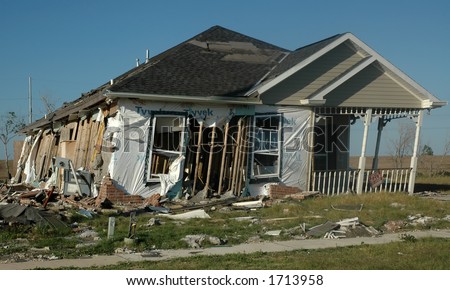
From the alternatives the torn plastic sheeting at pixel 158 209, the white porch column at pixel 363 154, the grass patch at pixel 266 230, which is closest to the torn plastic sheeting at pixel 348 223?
the grass patch at pixel 266 230

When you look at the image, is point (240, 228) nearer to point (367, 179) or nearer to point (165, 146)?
point (165, 146)

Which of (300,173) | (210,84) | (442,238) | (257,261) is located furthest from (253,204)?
(257,261)

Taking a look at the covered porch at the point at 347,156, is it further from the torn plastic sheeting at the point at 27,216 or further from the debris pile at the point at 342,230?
the torn plastic sheeting at the point at 27,216

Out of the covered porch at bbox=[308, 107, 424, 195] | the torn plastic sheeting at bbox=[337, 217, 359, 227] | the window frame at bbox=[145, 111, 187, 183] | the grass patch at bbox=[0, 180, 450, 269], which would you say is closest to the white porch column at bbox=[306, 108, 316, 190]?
the covered porch at bbox=[308, 107, 424, 195]

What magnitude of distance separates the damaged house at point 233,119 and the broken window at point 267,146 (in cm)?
3

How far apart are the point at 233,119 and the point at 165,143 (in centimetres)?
228

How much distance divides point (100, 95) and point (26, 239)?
668 centimetres

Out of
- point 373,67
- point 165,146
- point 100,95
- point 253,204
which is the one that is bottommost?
point 253,204

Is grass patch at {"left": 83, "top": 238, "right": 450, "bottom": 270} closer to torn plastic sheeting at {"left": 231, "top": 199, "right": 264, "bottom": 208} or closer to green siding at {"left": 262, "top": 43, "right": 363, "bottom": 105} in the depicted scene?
torn plastic sheeting at {"left": 231, "top": 199, "right": 264, "bottom": 208}

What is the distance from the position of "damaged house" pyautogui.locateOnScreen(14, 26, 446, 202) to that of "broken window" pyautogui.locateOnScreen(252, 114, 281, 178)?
0.03m

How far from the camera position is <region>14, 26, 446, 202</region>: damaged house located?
17.0 m

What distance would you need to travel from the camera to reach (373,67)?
19672mm

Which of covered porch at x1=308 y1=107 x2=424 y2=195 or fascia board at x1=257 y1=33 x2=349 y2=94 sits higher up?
fascia board at x1=257 y1=33 x2=349 y2=94

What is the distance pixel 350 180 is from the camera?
2020 cm
